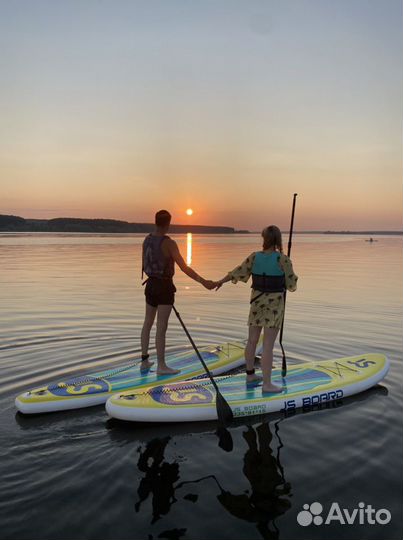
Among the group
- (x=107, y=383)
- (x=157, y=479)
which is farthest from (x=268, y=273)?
(x=157, y=479)

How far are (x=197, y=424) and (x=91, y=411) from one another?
1.53m

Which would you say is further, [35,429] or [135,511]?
[35,429]

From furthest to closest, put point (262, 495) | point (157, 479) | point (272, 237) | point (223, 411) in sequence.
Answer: point (272, 237) → point (223, 411) → point (157, 479) → point (262, 495)

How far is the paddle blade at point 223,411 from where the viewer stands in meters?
6.30

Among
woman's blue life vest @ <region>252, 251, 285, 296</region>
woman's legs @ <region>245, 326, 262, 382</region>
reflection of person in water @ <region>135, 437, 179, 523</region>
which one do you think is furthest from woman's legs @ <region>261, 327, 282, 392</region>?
reflection of person in water @ <region>135, 437, 179, 523</region>

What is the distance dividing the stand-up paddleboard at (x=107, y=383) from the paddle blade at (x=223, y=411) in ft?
4.45

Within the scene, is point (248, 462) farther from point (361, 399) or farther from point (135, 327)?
point (135, 327)

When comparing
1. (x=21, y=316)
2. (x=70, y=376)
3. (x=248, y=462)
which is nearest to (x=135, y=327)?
(x=21, y=316)

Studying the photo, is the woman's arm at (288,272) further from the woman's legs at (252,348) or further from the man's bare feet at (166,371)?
the man's bare feet at (166,371)

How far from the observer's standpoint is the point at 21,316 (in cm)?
1328

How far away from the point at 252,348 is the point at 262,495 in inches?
108

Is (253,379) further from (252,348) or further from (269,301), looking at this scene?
(269,301)

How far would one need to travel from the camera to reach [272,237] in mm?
6773

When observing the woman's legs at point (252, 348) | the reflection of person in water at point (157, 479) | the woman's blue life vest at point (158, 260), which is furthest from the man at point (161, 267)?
the reflection of person in water at point (157, 479)
